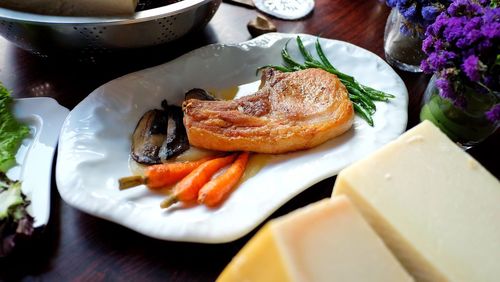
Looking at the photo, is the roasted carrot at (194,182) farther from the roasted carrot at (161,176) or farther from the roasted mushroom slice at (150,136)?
the roasted mushroom slice at (150,136)

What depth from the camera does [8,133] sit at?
1.58 metres

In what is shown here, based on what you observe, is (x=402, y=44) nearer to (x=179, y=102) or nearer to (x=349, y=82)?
(x=349, y=82)

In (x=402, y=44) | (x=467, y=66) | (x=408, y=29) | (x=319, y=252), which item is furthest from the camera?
(x=402, y=44)

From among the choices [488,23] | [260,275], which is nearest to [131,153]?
[260,275]

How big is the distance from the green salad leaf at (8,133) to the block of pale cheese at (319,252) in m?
0.99

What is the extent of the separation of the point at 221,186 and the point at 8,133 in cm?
91

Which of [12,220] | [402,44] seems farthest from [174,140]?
[402,44]

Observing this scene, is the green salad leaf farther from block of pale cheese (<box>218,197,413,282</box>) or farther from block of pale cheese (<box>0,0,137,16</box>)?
block of pale cheese (<box>218,197,413,282</box>)

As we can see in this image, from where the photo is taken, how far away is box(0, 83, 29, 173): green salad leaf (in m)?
1.49

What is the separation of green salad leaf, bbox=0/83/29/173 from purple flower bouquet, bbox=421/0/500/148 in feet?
5.37

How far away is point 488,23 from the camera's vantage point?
1351 mm

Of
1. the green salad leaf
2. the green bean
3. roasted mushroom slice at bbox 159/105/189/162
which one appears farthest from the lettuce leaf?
the green bean

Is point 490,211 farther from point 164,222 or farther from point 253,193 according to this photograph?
point 164,222

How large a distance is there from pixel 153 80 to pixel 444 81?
1213mm
